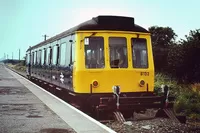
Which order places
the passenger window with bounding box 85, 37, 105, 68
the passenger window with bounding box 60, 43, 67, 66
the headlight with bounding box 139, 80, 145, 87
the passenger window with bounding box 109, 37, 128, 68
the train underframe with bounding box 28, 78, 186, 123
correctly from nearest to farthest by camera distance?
the train underframe with bounding box 28, 78, 186, 123, the passenger window with bounding box 85, 37, 105, 68, the passenger window with bounding box 109, 37, 128, 68, the headlight with bounding box 139, 80, 145, 87, the passenger window with bounding box 60, 43, 67, 66

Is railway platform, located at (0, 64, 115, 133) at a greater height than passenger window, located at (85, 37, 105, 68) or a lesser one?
lesser

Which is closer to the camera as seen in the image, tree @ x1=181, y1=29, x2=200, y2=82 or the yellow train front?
the yellow train front

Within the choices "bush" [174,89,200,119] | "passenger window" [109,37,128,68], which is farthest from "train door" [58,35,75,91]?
"bush" [174,89,200,119]

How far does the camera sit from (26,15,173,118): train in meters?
10.6

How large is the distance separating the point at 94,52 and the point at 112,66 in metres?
0.77

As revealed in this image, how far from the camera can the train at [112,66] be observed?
10570 millimetres

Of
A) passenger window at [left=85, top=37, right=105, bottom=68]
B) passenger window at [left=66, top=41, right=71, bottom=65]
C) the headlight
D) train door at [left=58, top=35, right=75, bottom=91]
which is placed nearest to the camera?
passenger window at [left=85, top=37, right=105, bottom=68]

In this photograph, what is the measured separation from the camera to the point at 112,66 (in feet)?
35.8

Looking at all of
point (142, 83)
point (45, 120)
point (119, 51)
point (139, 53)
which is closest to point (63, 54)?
point (119, 51)

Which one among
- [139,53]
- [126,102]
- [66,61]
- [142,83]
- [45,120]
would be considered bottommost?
[45,120]

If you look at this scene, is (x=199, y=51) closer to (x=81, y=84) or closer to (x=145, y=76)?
(x=145, y=76)

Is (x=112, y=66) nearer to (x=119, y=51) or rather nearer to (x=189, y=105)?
(x=119, y=51)

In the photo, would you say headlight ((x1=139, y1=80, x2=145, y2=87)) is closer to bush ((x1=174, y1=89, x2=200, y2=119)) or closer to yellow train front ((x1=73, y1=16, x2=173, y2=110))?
yellow train front ((x1=73, y1=16, x2=173, y2=110))

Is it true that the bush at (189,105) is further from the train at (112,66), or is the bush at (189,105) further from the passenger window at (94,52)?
the passenger window at (94,52)
